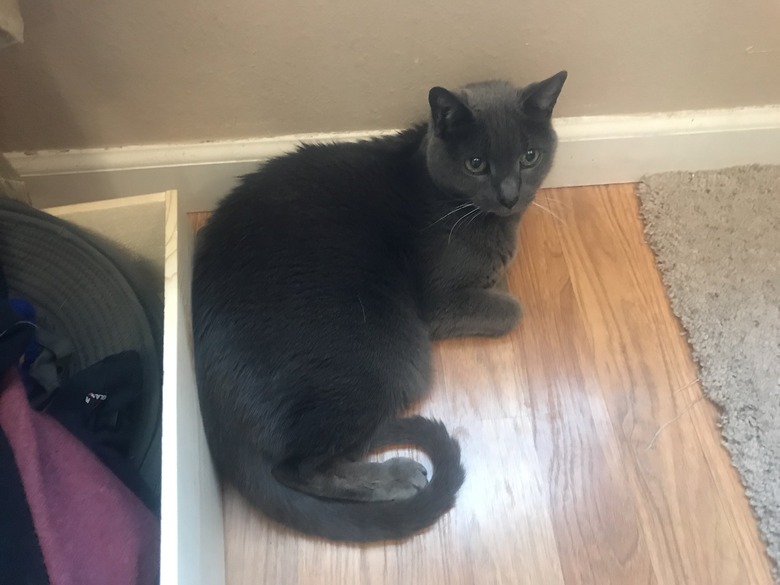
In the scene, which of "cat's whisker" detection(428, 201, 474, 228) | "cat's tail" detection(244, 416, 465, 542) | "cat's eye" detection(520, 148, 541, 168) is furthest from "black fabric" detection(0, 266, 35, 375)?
"cat's eye" detection(520, 148, 541, 168)

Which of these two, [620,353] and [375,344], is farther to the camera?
[620,353]

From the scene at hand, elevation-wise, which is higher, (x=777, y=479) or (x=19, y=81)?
(x=19, y=81)

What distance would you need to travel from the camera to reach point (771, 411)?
1200 mm

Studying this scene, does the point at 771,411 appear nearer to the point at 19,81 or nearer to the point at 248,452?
the point at 248,452

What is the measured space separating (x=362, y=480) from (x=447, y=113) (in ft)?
1.97

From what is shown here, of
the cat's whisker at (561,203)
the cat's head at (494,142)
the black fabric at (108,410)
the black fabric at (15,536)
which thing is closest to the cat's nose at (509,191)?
the cat's head at (494,142)

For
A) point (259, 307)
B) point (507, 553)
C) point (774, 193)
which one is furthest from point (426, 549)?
point (774, 193)

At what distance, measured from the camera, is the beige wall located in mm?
1127

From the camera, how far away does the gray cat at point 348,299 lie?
3.43 feet

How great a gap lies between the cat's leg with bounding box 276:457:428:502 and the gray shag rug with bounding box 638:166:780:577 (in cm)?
56

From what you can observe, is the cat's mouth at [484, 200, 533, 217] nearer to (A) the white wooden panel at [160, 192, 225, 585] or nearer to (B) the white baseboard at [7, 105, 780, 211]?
(B) the white baseboard at [7, 105, 780, 211]

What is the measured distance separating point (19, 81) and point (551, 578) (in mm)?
1224

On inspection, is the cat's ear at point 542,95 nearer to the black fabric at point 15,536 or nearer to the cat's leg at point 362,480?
the cat's leg at point 362,480

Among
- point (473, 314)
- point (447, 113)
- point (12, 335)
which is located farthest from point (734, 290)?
point (12, 335)
